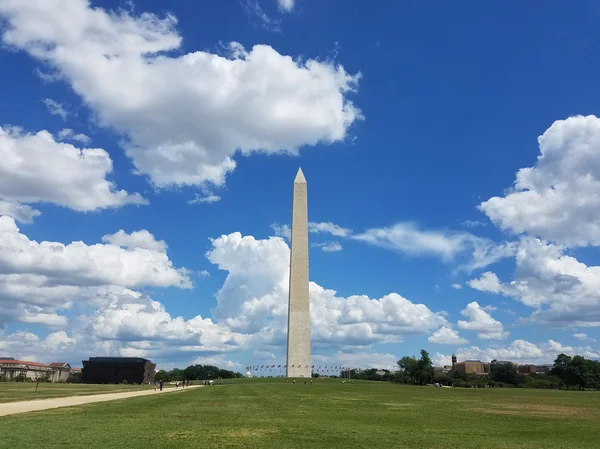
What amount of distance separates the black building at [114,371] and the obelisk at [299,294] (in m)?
63.9

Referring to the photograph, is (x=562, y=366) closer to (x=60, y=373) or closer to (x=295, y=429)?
(x=295, y=429)

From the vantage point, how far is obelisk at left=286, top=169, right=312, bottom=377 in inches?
3000

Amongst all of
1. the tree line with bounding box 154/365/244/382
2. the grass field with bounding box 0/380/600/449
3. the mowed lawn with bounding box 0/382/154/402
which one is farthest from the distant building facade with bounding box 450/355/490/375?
the grass field with bounding box 0/380/600/449

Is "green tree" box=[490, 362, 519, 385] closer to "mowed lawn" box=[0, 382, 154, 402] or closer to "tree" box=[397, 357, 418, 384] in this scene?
"tree" box=[397, 357, 418, 384]

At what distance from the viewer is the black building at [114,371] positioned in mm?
125625

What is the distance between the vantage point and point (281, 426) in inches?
704

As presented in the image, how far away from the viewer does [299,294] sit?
77.2m

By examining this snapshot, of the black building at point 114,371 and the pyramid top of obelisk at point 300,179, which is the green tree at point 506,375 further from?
the black building at point 114,371

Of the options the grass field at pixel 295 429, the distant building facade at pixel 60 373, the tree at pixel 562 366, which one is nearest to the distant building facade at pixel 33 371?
the distant building facade at pixel 60 373

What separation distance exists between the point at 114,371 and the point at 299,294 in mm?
70662

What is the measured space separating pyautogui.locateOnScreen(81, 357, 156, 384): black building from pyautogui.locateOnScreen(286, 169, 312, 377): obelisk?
210 feet

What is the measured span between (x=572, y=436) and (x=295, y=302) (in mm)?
60952

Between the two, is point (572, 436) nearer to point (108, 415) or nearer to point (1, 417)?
point (108, 415)

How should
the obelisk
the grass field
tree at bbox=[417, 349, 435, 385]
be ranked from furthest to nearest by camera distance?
tree at bbox=[417, 349, 435, 385], the obelisk, the grass field
